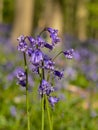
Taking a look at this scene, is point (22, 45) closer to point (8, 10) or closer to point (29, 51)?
point (29, 51)

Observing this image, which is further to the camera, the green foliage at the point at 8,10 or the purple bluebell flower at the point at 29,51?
the green foliage at the point at 8,10

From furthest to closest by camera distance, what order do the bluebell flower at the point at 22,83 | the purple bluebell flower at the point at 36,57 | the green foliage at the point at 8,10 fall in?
the green foliage at the point at 8,10 < the bluebell flower at the point at 22,83 < the purple bluebell flower at the point at 36,57

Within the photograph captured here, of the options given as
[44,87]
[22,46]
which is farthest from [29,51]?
[44,87]

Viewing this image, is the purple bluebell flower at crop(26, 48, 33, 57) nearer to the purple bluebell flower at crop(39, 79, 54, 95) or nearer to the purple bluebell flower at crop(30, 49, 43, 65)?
the purple bluebell flower at crop(30, 49, 43, 65)

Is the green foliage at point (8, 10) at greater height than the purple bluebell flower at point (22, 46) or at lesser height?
greater

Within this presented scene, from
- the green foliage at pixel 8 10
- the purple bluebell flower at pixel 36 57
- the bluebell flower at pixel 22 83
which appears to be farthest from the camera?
the green foliage at pixel 8 10

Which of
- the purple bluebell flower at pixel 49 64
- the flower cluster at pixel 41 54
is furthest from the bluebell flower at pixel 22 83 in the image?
the purple bluebell flower at pixel 49 64

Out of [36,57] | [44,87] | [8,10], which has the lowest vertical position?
[44,87]

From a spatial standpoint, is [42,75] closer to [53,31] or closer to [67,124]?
[53,31]

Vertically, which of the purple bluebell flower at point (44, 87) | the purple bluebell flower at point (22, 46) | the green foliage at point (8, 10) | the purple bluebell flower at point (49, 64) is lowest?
the purple bluebell flower at point (44, 87)

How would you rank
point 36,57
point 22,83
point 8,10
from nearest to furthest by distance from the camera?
point 36,57
point 22,83
point 8,10

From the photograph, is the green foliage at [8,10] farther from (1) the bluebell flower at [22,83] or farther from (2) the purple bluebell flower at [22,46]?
(2) the purple bluebell flower at [22,46]
